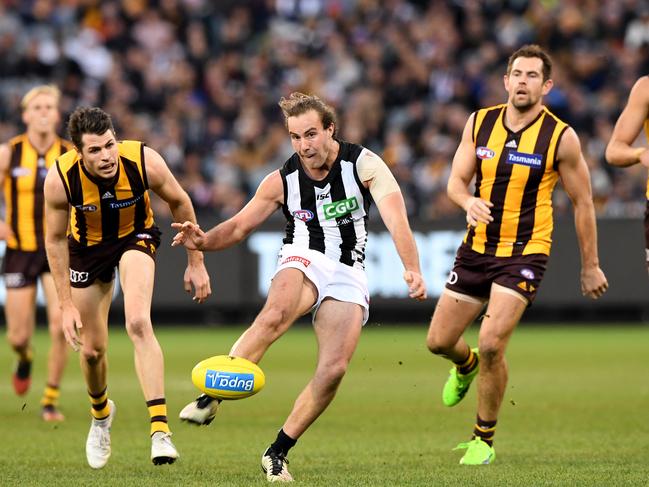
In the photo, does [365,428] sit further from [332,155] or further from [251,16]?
[251,16]

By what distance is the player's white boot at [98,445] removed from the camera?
752cm

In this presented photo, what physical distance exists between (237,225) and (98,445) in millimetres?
1632

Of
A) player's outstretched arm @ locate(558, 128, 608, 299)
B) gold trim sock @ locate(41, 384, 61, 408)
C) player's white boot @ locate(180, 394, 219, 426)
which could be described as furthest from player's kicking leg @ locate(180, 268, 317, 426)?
gold trim sock @ locate(41, 384, 61, 408)

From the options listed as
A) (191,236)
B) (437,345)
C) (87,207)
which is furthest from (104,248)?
(437,345)

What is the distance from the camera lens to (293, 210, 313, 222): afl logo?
720 cm

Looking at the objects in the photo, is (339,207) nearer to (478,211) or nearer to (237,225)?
(237,225)

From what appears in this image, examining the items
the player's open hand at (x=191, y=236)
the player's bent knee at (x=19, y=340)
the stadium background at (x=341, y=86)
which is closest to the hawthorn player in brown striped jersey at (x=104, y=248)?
the player's open hand at (x=191, y=236)

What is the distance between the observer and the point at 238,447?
838 cm

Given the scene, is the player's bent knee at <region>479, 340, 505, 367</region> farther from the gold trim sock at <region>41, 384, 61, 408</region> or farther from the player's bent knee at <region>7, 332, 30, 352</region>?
the player's bent knee at <region>7, 332, 30, 352</region>

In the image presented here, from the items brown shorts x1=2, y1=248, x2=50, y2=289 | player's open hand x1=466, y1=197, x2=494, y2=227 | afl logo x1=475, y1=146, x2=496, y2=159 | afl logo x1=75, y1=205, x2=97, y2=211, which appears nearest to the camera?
player's open hand x1=466, y1=197, x2=494, y2=227

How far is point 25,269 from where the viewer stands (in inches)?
416

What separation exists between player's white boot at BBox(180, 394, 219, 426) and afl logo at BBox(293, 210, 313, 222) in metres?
1.22

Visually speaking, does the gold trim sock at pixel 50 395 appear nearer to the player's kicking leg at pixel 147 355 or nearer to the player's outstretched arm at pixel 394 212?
the player's kicking leg at pixel 147 355

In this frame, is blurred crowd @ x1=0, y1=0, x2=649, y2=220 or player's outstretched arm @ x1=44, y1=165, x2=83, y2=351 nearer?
player's outstretched arm @ x1=44, y1=165, x2=83, y2=351
